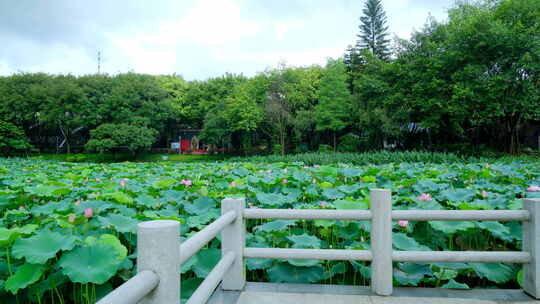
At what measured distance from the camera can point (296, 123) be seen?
25.2m

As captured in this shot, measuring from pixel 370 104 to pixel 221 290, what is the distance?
69.9 feet

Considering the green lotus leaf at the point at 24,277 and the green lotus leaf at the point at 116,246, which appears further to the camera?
the green lotus leaf at the point at 116,246

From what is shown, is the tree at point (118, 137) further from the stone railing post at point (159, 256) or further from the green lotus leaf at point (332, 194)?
the stone railing post at point (159, 256)

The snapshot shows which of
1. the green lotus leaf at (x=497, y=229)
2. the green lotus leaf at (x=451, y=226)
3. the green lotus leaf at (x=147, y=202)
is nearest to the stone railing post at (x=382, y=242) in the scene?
the green lotus leaf at (x=451, y=226)

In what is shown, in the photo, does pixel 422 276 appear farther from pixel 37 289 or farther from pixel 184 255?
pixel 37 289

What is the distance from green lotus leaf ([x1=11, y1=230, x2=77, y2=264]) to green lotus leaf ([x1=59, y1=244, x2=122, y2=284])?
69mm

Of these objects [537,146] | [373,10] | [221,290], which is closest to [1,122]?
[221,290]

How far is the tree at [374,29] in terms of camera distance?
36.8 metres

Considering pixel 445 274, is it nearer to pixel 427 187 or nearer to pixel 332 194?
pixel 332 194

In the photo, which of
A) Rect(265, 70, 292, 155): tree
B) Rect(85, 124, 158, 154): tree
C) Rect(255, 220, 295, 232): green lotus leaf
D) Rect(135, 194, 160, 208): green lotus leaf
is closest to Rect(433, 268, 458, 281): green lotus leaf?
Rect(255, 220, 295, 232): green lotus leaf

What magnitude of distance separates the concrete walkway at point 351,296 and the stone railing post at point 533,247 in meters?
0.07

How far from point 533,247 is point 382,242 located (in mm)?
946

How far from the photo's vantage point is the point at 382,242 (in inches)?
86.4

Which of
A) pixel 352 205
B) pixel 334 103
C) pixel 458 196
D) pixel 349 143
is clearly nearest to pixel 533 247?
pixel 352 205
